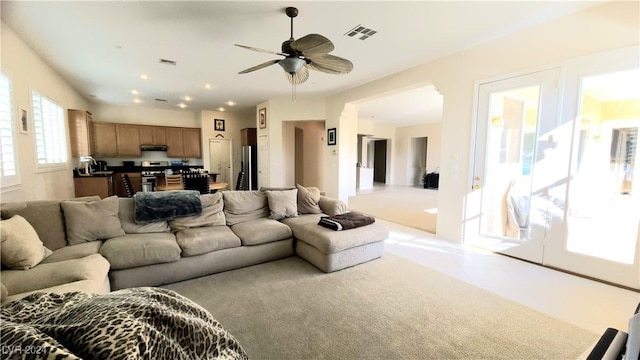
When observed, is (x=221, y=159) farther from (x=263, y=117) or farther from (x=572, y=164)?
(x=572, y=164)

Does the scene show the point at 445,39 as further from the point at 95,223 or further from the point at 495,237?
the point at 95,223

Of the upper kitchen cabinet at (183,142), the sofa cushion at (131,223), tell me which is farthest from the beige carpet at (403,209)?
the upper kitchen cabinet at (183,142)

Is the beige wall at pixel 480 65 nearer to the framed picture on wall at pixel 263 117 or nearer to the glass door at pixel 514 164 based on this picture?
the glass door at pixel 514 164

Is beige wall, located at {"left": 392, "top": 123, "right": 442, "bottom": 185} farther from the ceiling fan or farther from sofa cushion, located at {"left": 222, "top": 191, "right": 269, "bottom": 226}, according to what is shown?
sofa cushion, located at {"left": 222, "top": 191, "right": 269, "bottom": 226}

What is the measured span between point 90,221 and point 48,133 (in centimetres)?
313

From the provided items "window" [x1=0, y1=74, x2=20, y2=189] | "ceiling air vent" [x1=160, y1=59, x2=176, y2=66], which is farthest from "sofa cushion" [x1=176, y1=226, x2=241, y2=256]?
"ceiling air vent" [x1=160, y1=59, x2=176, y2=66]

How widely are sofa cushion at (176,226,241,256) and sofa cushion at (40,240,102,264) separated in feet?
2.24

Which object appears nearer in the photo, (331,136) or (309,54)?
(309,54)

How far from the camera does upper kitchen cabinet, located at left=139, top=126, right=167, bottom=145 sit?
7.97 metres

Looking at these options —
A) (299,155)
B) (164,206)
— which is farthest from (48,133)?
(299,155)

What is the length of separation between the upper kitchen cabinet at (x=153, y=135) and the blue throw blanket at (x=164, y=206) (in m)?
6.09

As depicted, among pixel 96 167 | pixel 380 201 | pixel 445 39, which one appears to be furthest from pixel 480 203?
pixel 96 167

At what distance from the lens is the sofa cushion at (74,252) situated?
216 cm

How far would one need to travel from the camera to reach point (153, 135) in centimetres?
810
